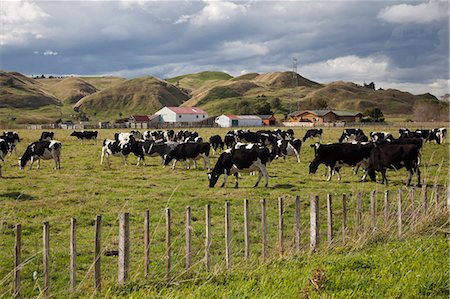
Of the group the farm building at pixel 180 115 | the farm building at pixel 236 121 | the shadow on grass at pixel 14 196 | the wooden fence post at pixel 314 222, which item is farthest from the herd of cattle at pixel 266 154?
the farm building at pixel 180 115

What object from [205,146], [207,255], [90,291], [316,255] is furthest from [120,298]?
[205,146]

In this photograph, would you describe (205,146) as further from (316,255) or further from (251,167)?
(316,255)

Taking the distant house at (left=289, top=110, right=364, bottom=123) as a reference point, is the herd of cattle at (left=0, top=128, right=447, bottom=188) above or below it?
below

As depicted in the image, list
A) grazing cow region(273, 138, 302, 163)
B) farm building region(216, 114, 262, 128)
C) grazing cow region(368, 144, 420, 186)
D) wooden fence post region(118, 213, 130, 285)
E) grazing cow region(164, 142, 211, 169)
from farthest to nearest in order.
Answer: farm building region(216, 114, 262, 128)
grazing cow region(273, 138, 302, 163)
grazing cow region(164, 142, 211, 169)
grazing cow region(368, 144, 420, 186)
wooden fence post region(118, 213, 130, 285)

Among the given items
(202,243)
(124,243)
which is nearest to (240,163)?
(202,243)

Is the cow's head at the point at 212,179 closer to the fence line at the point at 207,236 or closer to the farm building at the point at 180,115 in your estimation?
the fence line at the point at 207,236

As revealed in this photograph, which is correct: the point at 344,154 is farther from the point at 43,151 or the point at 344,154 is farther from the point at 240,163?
the point at 43,151

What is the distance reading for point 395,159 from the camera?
20.2m

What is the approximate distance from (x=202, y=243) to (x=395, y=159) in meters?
12.6

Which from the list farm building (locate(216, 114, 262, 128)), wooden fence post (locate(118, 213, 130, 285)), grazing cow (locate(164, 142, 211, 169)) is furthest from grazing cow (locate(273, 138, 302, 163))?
farm building (locate(216, 114, 262, 128))

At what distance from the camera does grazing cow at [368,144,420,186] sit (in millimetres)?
19969

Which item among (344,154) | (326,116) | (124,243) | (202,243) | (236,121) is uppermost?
(326,116)

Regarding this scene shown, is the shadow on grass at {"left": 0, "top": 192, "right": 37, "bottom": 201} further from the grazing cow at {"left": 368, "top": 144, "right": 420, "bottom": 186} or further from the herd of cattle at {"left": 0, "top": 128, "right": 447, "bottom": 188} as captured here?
the grazing cow at {"left": 368, "top": 144, "right": 420, "bottom": 186}

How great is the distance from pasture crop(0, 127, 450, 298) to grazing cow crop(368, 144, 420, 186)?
0.75 metres
